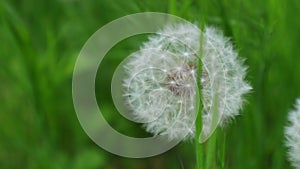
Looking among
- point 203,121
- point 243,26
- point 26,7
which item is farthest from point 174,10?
point 26,7

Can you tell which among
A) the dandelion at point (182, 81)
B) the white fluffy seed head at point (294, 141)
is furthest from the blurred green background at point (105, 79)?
the white fluffy seed head at point (294, 141)

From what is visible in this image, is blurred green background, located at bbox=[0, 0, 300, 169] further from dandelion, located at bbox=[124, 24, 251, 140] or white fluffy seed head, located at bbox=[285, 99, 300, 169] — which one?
white fluffy seed head, located at bbox=[285, 99, 300, 169]

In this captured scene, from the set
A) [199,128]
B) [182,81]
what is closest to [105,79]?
[182,81]

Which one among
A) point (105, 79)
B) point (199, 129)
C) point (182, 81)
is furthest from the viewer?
point (105, 79)

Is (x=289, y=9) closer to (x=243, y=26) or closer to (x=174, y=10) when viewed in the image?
(x=243, y=26)

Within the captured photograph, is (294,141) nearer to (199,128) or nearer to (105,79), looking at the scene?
(199,128)

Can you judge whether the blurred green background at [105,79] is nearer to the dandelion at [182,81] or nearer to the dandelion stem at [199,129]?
the dandelion at [182,81]
